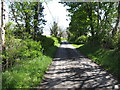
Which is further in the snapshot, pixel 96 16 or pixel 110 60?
pixel 96 16

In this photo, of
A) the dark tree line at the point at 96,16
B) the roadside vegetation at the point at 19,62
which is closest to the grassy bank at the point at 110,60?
the roadside vegetation at the point at 19,62

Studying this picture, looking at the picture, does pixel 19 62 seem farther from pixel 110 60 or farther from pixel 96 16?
pixel 96 16

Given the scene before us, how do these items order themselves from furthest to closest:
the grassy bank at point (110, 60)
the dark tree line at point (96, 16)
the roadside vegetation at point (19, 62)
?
the dark tree line at point (96, 16), the grassy bank at point (110, 60), the roadside vegetation at point (19, 62)

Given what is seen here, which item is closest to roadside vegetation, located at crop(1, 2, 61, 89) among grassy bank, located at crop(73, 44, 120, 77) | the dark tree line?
grassy bank, located at crop(73, 44, 120, 77)

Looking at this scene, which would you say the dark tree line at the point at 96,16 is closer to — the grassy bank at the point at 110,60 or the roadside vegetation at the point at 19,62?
the grassy bank at the point at 110,60

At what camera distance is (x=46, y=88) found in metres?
5.52

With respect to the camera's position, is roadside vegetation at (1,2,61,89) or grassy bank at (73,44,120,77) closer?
roadside vegetation at (1,2,61,89)

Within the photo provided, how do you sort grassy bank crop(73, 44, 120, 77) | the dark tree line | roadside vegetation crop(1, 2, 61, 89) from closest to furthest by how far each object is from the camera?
roadside vegetation crop(1, 2, 61, 89) → grassy bank crop(73, 44, 120, 77) → the dark tree line

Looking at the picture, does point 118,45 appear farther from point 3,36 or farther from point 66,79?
point 3,36

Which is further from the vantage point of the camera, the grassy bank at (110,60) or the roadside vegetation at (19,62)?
the grassy bank at (110,60)

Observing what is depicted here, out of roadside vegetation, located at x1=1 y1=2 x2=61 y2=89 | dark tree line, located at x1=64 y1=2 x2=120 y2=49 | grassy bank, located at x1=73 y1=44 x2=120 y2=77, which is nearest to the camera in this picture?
roadside vegetation, located at x1=1 y1=2 x2=61 y2=89

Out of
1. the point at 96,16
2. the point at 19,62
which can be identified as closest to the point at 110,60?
the point at 19,62

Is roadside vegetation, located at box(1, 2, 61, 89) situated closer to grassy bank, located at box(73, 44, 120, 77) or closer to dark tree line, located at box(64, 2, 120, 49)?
grassy bank, located at box(73, 44, 120, 77)

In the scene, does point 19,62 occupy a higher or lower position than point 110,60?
higher
